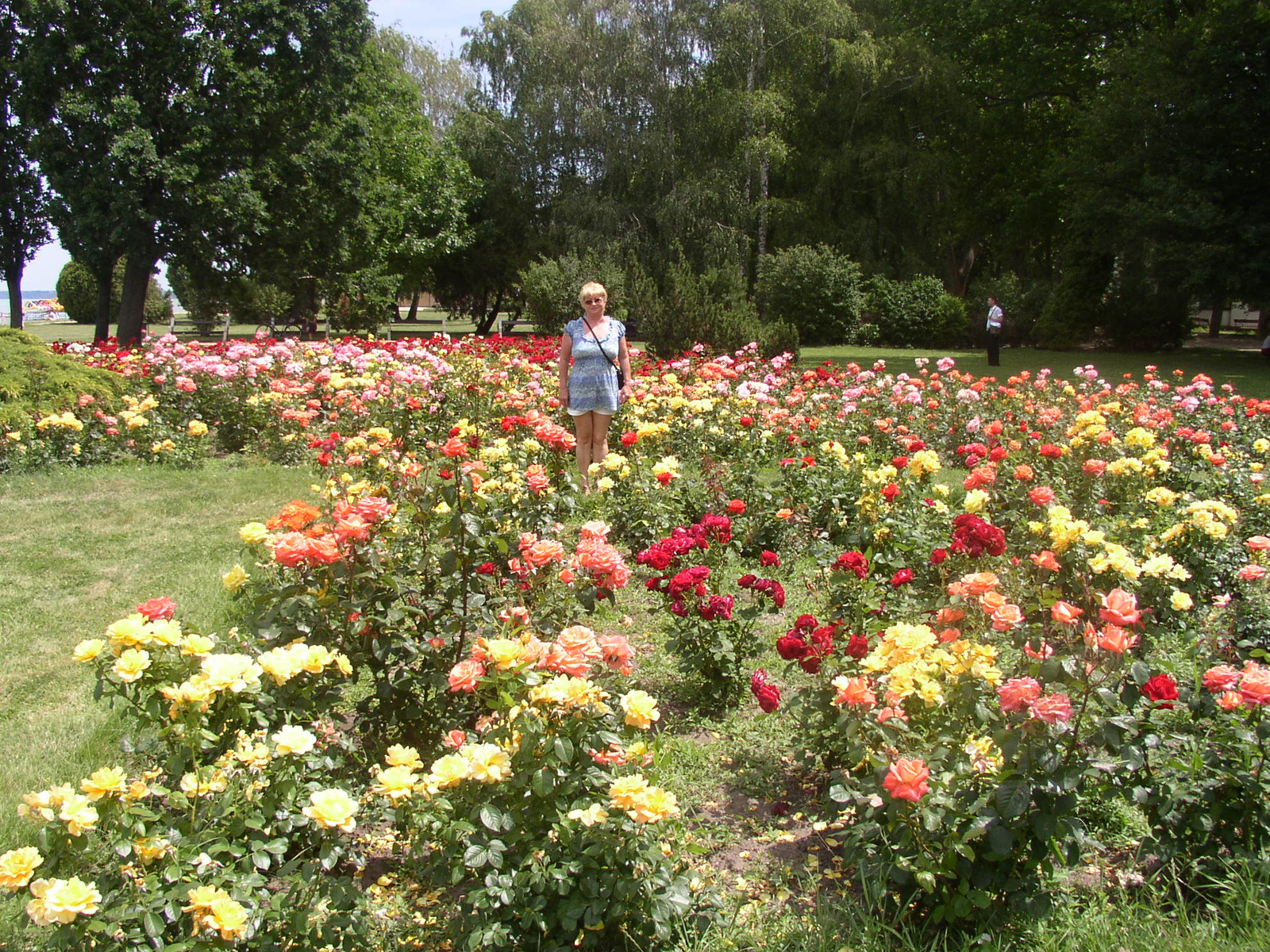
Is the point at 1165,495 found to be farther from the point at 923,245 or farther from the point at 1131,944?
the point at 923,245

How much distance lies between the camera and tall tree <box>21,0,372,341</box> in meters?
18.7

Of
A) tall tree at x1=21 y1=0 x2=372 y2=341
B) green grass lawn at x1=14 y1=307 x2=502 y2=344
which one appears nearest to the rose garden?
tall tree at x1=21 y1=0 x2=372 y2=341

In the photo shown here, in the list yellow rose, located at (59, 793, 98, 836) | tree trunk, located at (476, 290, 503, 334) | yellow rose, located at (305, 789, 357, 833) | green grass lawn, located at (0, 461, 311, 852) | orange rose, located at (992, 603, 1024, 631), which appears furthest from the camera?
tree trunk, located at (476, 290, 503, 334)

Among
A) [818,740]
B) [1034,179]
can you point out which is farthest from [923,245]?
[818,740]

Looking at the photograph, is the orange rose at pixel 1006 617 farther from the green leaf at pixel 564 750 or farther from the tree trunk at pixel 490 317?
the tree trunk at pixel 490 317

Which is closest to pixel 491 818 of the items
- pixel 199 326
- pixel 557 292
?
pixel 557 292

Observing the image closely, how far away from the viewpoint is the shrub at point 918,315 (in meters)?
24.5

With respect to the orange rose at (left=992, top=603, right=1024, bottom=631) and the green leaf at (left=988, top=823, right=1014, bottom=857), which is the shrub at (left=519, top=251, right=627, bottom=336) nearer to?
the orange rose at (left=992, top=603, right=1024, bottom=631)

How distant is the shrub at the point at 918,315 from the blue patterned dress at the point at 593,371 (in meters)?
19.9

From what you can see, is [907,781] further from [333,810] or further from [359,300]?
[359,300]

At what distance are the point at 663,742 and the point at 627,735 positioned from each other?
0.64 metres

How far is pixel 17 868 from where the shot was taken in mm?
1666

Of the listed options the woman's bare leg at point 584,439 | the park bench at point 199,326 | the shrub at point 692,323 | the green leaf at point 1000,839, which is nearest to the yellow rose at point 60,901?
the green leaf at point 1000,839

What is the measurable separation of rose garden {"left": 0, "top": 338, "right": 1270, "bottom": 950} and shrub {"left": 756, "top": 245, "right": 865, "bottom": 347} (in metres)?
19.2
